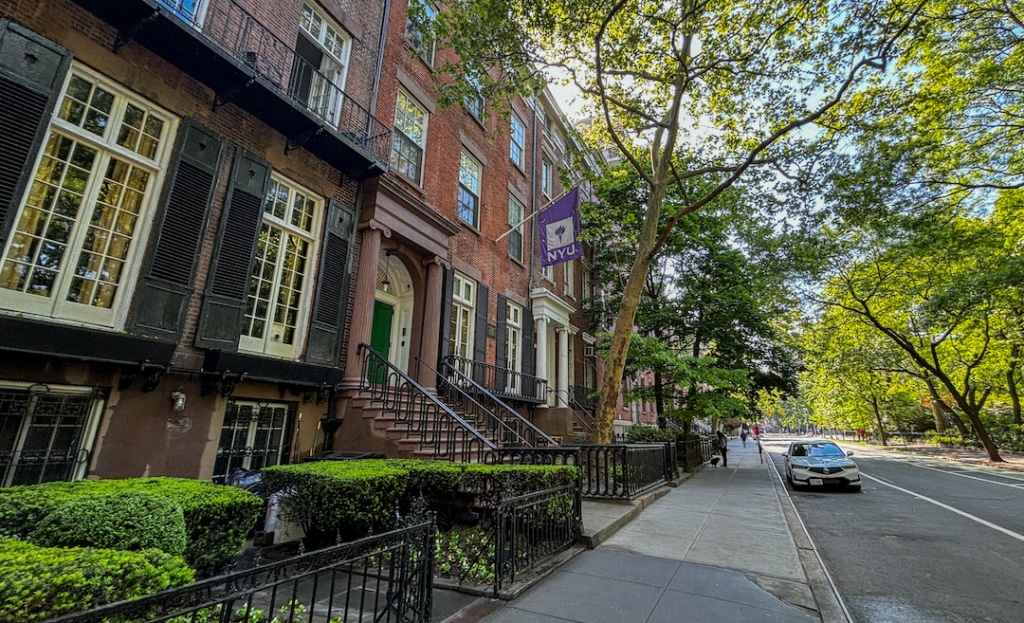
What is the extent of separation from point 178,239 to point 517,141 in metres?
13.8

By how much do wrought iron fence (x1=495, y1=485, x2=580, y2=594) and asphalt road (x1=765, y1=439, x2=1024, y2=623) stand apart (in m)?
2.93

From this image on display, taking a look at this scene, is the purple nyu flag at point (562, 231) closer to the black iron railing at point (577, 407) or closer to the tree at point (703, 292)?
the tree at point (703, 292)

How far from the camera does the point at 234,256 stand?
677cm

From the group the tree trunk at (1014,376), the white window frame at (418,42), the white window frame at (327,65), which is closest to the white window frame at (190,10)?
the white window frame at (327,65)

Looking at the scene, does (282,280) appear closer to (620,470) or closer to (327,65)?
(327,65)

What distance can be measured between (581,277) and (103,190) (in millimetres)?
18055

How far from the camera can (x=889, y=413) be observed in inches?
1857

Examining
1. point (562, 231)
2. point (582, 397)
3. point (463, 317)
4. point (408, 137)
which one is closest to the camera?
point (408, 137)

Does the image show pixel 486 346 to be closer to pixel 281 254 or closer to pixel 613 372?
pixel 613 372

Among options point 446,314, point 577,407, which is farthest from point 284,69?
point 577,407

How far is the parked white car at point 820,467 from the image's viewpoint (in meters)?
12.7

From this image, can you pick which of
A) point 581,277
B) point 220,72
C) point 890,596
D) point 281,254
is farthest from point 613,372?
point 581,277

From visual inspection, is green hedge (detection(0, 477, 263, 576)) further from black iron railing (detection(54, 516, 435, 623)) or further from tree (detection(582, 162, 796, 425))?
tree (detection(582, 162, 796, 425))

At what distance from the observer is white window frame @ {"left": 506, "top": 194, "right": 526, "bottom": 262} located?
1590cm
